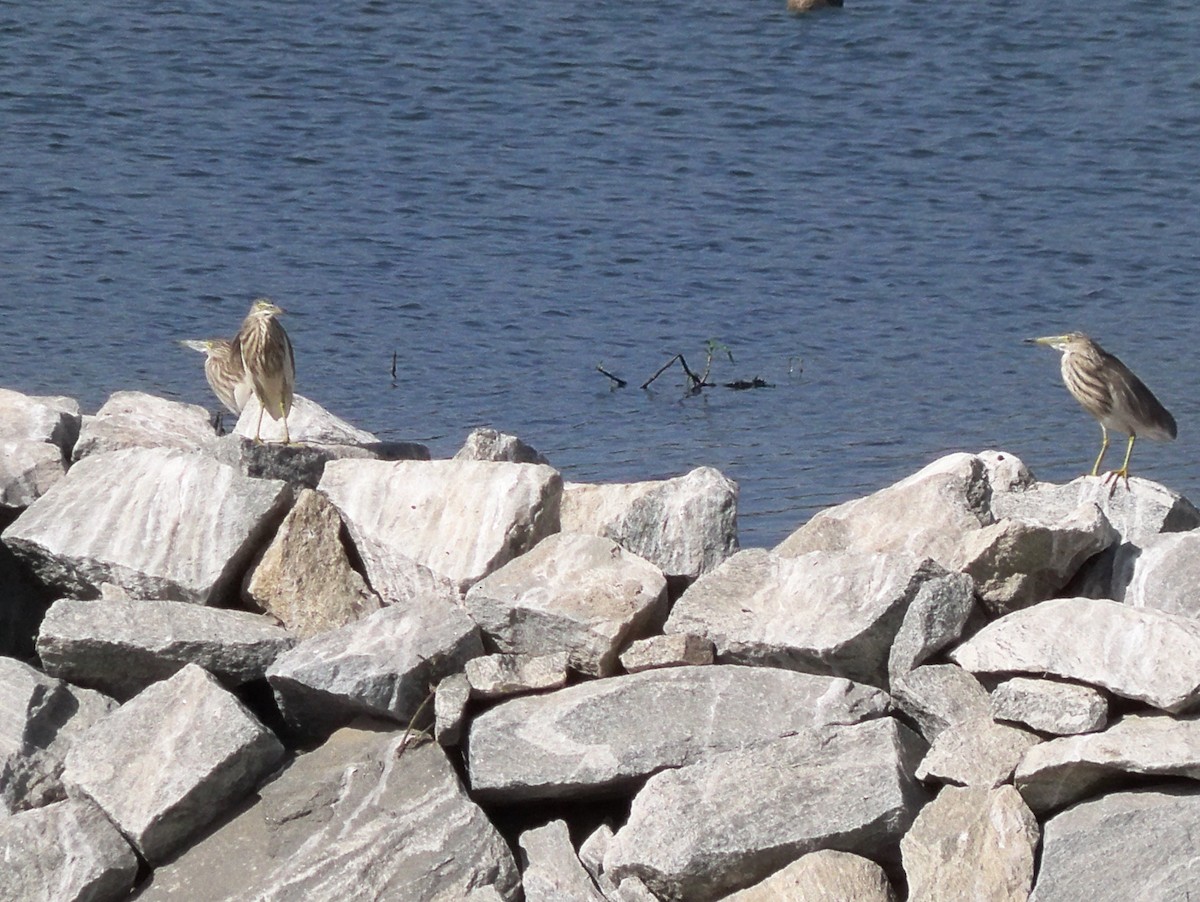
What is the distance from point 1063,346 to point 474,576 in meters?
2.47

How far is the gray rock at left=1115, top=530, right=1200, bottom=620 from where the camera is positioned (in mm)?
4980

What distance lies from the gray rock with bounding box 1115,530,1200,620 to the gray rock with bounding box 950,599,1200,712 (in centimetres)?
24

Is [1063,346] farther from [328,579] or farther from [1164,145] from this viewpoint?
[1164,145]

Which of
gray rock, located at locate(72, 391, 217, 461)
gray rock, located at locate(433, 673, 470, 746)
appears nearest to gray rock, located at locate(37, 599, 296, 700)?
gray rock, located at locate(433, 673, 470, 746)

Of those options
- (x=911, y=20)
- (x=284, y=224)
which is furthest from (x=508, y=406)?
(x=911, y=20)

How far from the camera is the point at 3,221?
13352 millimetres

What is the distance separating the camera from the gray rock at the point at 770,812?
15.4 ft

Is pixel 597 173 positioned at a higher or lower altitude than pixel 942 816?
lower

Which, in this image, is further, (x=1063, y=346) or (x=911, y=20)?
(x=911, y=20)

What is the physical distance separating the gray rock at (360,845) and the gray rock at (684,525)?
35.5 inches

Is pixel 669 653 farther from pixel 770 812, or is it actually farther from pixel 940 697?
pixel 940 697

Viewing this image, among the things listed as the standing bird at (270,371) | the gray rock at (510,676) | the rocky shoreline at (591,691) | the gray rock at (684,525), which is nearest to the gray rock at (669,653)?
the rocky shoreline at (591,691)

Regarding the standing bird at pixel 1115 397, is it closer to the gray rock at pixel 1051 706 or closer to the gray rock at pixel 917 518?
the gray rock at pixel 917 518

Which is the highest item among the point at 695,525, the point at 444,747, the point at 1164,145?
the point at 695,525
